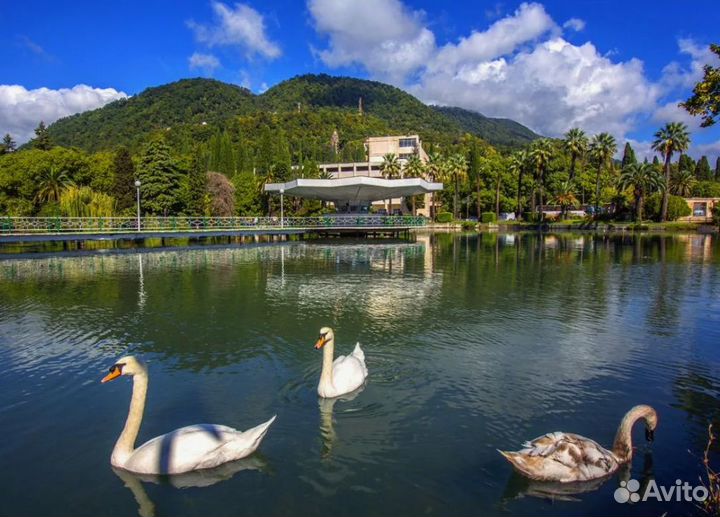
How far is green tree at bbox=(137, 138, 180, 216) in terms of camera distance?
48812 mm

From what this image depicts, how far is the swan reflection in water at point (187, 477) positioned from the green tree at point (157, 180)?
47.2 m

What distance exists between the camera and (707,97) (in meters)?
7.37

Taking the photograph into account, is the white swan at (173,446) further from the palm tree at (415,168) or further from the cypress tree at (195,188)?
the palm tree at (415,168)

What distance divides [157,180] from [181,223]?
31.9 ft

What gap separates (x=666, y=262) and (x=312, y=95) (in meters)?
166

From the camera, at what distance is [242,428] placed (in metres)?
6.41

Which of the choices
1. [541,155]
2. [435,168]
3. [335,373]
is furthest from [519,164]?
[335,373]

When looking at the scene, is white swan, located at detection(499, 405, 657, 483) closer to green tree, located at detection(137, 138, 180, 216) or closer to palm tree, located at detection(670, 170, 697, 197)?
green tree, located at detection(137, 138, 180, 216)

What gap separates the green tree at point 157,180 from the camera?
160 feet

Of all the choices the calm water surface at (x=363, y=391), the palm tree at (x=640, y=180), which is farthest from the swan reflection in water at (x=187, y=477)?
the palm tree at (x=640, y=180)

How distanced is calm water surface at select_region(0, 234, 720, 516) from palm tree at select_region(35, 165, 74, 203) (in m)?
33.2

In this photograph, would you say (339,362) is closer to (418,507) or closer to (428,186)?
(418,507)

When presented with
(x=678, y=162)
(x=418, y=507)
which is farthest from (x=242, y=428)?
(x=678, y=162)

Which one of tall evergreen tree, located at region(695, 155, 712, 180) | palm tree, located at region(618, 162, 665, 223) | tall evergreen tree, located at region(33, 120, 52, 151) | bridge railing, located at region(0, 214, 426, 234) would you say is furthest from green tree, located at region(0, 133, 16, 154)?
tall evergreen tree, located at region(695, 155, 712, 180)
